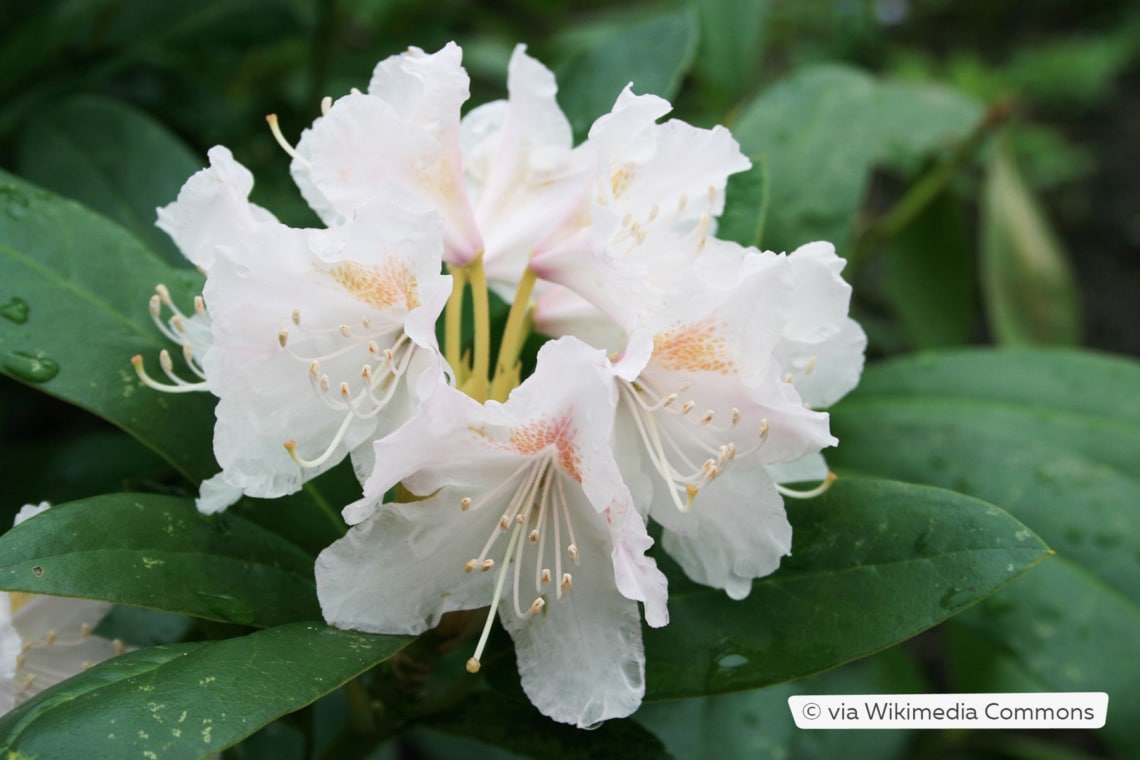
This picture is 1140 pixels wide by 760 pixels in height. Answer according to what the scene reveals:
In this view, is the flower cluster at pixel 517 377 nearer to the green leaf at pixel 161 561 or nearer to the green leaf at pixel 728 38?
the green leaf at pixel 161 561

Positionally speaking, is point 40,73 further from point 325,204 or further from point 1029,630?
point 1029,630

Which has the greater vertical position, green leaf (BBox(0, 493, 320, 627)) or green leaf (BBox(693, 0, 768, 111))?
green leaf (BBox(0, 493, 320, 627))

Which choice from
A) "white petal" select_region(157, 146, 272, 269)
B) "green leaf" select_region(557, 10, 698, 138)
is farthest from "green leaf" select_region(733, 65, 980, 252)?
"white petal" select_region(157, 146, 272, 269)

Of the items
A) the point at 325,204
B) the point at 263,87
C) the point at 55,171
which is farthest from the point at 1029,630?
the point at 263,87

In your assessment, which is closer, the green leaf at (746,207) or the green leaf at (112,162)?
the green leaf at (746,207)

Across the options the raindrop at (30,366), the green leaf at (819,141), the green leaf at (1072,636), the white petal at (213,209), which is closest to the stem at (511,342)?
the white petal at (213,209)

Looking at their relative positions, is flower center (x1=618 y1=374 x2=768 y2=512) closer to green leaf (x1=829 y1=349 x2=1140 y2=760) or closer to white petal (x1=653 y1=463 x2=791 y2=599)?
white petal (x1=653 y1=463 x2=791 y2=599)

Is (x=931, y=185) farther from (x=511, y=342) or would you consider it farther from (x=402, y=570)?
(x=402, y=570)

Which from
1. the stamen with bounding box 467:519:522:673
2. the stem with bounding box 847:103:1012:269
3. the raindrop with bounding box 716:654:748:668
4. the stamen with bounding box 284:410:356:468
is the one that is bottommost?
the stem with bounding box 847:103:1012:269
